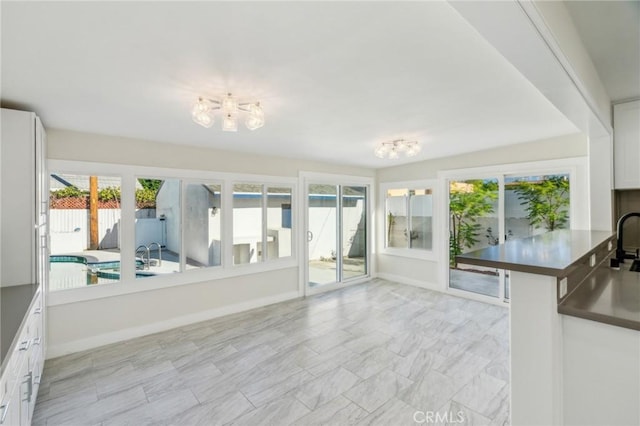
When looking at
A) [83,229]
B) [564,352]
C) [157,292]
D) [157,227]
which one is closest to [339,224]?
[157,227]

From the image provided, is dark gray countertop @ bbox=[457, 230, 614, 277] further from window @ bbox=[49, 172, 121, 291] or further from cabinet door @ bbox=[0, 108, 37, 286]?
window @ bbox=[49, 172, 121, 291]

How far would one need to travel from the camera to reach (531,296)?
125 cm

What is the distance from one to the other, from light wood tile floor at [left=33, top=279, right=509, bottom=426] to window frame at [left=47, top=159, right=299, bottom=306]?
586 mm

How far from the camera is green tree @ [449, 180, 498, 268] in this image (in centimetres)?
461

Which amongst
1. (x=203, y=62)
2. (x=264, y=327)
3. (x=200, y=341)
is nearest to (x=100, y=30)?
(x=203, y=62)

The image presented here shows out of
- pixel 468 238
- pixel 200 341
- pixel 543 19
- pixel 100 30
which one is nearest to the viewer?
pixel 543 19

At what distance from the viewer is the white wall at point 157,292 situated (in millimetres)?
3008

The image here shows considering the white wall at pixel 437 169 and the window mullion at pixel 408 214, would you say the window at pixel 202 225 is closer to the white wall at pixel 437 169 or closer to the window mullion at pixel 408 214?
the white wall at pixel 437 169

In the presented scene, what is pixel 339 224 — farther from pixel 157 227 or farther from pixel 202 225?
pixel 157 227

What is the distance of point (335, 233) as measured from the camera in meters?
5.61

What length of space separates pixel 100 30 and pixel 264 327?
3.22m

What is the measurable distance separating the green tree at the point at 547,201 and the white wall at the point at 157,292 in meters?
3.46

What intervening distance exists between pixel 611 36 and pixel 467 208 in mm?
3245

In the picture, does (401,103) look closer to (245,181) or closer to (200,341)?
(245,181)
